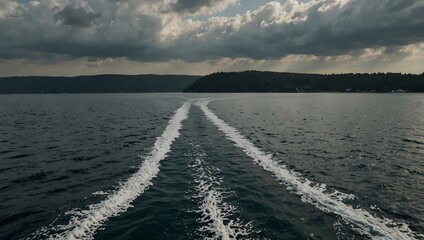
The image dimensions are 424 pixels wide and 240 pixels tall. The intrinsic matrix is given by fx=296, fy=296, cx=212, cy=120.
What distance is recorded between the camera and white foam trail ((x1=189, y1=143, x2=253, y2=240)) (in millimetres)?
13659

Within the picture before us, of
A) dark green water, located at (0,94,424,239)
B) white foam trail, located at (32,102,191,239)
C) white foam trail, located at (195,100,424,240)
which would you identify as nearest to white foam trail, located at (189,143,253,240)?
dark green water, located at (0,94,424,239)

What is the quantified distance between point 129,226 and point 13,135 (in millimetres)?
38931

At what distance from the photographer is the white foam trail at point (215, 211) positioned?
13.7 meters

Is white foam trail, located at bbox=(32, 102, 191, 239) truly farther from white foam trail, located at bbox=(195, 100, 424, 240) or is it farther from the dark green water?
white foam trail, located at bbox=(195, 100, 424, 240)

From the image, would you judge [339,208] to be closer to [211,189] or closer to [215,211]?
[215,211]

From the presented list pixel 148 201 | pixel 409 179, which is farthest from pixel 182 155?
pixel 409 179

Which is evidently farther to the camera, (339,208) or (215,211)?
(339,208)

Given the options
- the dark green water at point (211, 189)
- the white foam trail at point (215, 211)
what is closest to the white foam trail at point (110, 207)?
the dark green water at point (211, 189)

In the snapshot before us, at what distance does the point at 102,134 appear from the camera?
43.8 meters

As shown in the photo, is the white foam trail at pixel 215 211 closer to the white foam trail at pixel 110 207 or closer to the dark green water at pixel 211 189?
the dark green water at pixel 211 189

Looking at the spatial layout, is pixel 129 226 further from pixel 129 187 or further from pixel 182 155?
pixel 182 155

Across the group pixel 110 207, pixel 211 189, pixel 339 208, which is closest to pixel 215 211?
pixel 211 189

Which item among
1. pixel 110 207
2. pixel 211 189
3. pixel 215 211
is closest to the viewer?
pixel 215 211

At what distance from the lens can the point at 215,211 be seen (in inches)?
630
